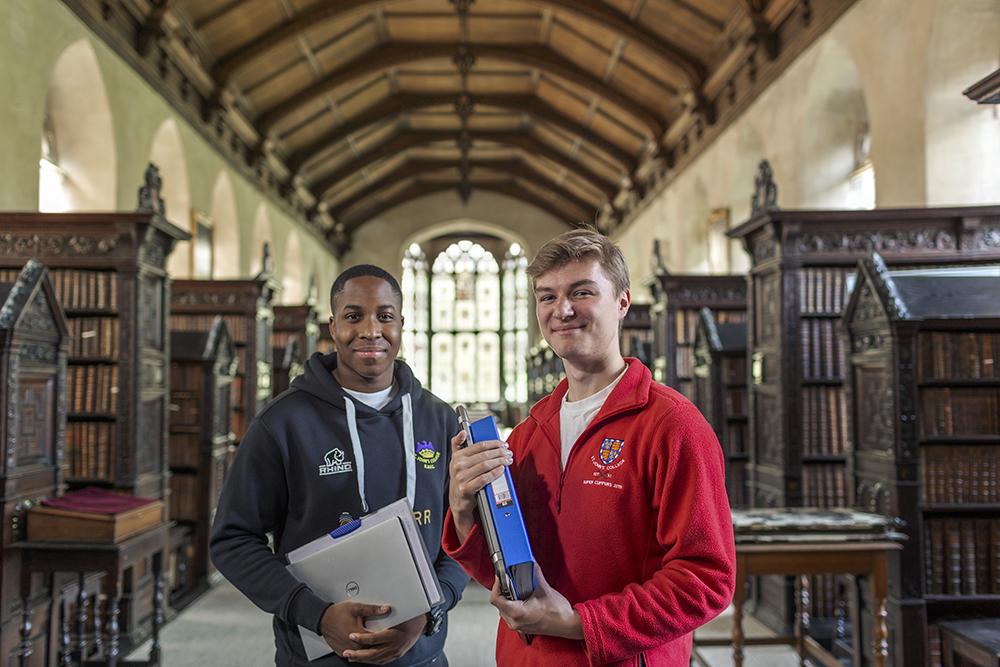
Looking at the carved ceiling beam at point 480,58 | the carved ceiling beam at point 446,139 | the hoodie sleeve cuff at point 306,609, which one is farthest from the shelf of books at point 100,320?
the carved ceiling beam at point 446,139

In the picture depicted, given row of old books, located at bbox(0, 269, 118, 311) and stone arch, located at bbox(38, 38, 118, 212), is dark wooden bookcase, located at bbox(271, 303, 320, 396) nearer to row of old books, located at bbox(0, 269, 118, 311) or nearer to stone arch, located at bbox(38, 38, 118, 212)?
stone arch, located at bbox(38, 38, 118, 212)

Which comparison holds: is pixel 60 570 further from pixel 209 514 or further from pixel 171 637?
pixel 209 514

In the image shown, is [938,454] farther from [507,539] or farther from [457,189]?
[457,189]

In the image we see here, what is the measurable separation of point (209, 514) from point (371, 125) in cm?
1143

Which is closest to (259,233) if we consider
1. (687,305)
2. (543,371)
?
(543,371)

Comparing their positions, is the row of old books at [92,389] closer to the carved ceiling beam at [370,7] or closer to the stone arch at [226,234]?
the carved ceiling beam at [370,7]

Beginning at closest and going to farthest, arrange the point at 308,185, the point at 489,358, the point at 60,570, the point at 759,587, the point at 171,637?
the point at 60,570 → the point at 171,637 → the point at 759,587 → the point at 308,185 → the point at 489,358

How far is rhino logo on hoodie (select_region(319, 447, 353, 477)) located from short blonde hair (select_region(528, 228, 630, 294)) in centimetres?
72

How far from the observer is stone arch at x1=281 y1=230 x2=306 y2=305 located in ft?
55.8

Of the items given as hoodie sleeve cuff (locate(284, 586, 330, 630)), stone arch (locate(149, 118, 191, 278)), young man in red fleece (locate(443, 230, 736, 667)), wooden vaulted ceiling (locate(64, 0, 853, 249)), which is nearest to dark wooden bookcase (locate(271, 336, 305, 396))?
stone arch (locate(149, 118, 191, 278))

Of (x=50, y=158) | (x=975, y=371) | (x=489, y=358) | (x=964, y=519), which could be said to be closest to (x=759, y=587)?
(x=964, y=519)

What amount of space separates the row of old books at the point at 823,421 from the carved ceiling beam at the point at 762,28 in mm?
5846

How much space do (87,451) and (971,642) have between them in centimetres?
494

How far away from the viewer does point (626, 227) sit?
17.9 meters
